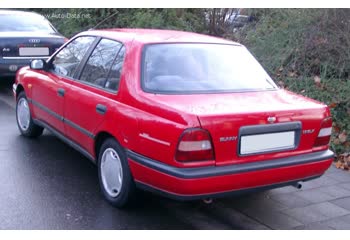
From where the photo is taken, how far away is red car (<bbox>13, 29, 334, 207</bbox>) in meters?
3.45

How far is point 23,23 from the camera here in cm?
964

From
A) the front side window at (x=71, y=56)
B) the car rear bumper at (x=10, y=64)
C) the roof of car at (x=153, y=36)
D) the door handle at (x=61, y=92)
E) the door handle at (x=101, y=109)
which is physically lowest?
the car rear bumper at (x=10, y=64)

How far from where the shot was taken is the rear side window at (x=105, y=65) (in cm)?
425

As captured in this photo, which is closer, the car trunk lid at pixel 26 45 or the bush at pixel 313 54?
the bush at pixel 313 54

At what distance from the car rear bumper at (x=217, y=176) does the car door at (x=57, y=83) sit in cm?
158

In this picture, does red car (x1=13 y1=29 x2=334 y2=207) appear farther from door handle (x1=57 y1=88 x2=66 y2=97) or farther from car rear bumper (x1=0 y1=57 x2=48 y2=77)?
car rear bumper (x1=0 y1=57 x2=48 y2=77)

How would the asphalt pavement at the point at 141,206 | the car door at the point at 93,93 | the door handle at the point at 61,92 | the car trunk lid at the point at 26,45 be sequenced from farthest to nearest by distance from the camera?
the car trunk lid at the point at 26,45 < the door handle at the point at 61,92 < the car door at the point at 93,93 < the asphalt pavement at the point at 141,206

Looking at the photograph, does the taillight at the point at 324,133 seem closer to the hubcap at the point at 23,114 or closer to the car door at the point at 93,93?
the car door at the point at 93,93

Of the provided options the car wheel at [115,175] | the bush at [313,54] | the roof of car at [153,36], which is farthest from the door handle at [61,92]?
the bush at [313,54]

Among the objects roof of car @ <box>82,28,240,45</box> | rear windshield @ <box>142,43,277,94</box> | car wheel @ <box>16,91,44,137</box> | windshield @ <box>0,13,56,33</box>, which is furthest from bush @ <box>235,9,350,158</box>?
windshield @ <box>0,13,56,33</box>

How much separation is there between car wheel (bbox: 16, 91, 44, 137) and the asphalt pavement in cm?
91

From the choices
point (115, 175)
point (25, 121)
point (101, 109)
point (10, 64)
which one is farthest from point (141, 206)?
point (10, 64)

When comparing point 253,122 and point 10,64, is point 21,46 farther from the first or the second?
point 253,122
